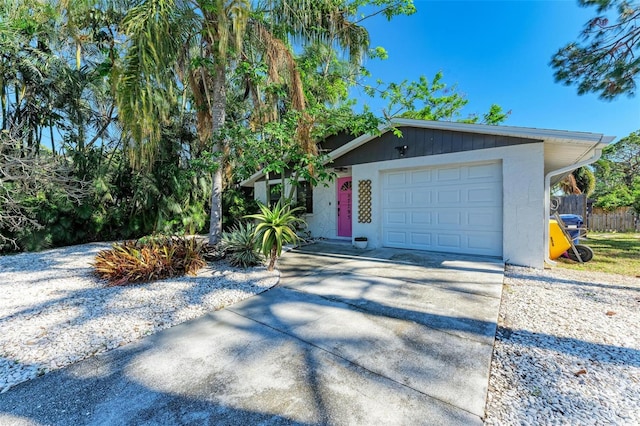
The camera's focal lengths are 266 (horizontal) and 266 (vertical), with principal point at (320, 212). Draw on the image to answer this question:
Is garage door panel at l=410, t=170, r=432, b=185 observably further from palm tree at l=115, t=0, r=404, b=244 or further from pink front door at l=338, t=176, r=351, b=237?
palm tree at l=115, t=0, r=404, b=244

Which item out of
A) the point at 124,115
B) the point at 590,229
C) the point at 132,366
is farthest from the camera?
the point at 590,229

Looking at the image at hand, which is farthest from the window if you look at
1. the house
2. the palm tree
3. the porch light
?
the porch light

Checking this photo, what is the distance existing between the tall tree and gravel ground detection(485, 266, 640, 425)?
189 inches

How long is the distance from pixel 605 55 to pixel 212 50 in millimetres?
8968

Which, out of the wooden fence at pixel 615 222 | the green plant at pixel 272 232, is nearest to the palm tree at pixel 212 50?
the green plant at pixel 272 232

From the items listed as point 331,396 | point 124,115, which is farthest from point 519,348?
point 124,115

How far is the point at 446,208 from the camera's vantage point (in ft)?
22.0

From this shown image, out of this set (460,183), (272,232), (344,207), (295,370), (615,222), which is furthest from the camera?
(615,222)

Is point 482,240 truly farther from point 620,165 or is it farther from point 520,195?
point 620,165

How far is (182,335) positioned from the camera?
2.83m

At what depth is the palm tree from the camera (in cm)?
477

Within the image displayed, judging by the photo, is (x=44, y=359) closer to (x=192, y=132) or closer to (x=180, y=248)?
(x=180, y=248)

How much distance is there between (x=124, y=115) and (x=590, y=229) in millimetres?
20503

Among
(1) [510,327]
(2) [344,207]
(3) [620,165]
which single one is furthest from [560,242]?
(3) [620,165]
